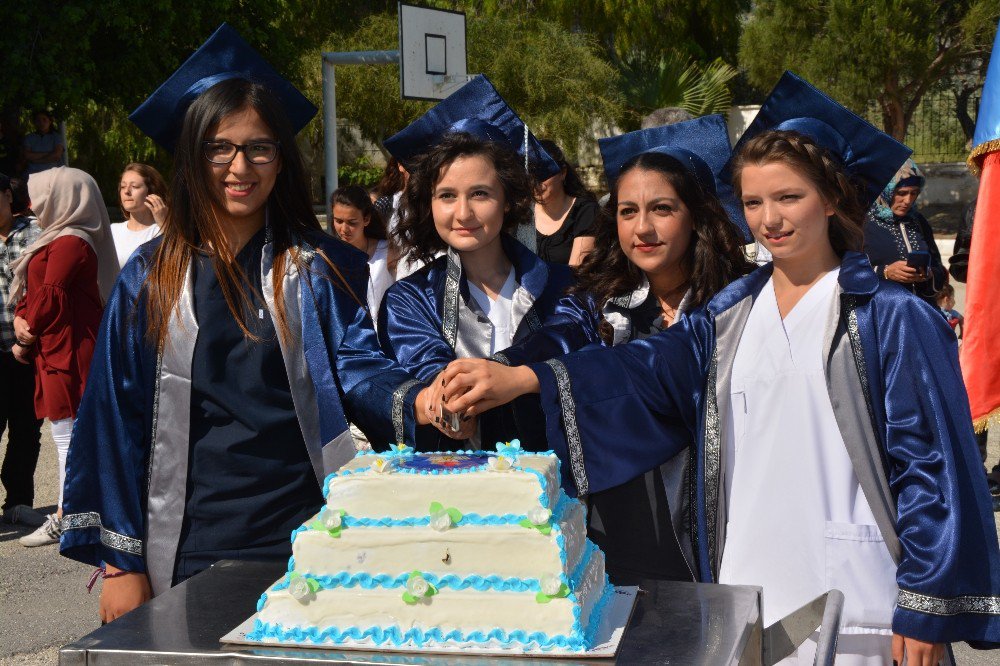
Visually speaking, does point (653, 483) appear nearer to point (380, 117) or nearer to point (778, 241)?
point (778, 241)

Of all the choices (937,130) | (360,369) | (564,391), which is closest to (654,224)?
(564,391)

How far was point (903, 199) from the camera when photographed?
6.94 metres

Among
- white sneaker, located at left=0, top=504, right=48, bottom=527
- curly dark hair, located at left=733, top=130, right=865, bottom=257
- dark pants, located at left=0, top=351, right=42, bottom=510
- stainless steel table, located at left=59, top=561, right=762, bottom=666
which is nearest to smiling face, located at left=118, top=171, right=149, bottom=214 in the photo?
dark pants, located at left=0, top=351, right=42, bottom=510

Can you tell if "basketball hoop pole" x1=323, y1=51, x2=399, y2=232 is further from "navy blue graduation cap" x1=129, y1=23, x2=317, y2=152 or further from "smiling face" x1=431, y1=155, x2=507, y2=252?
"navy blue graduation cap" x1=129, y1=23, x2=317, y2=152

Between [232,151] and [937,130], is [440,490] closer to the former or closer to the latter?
[232,151]

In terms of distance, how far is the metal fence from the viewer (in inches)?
1048

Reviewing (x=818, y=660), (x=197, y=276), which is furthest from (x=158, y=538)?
(x=818, y=660)

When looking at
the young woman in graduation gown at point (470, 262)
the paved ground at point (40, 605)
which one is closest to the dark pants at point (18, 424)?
the paved ground at point (40, 605)

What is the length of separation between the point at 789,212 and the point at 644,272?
664 millimetres

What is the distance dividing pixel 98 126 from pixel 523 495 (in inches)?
1058

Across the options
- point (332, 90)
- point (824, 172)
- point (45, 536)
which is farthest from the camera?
point (332, 90)

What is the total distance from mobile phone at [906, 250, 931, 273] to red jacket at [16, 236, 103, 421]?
15.7ft

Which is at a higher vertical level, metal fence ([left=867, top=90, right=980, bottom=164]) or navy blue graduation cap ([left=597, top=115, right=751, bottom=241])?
metal fence ([left=867, top=90, right=980, bottom=164])

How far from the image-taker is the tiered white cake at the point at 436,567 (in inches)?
76.2
